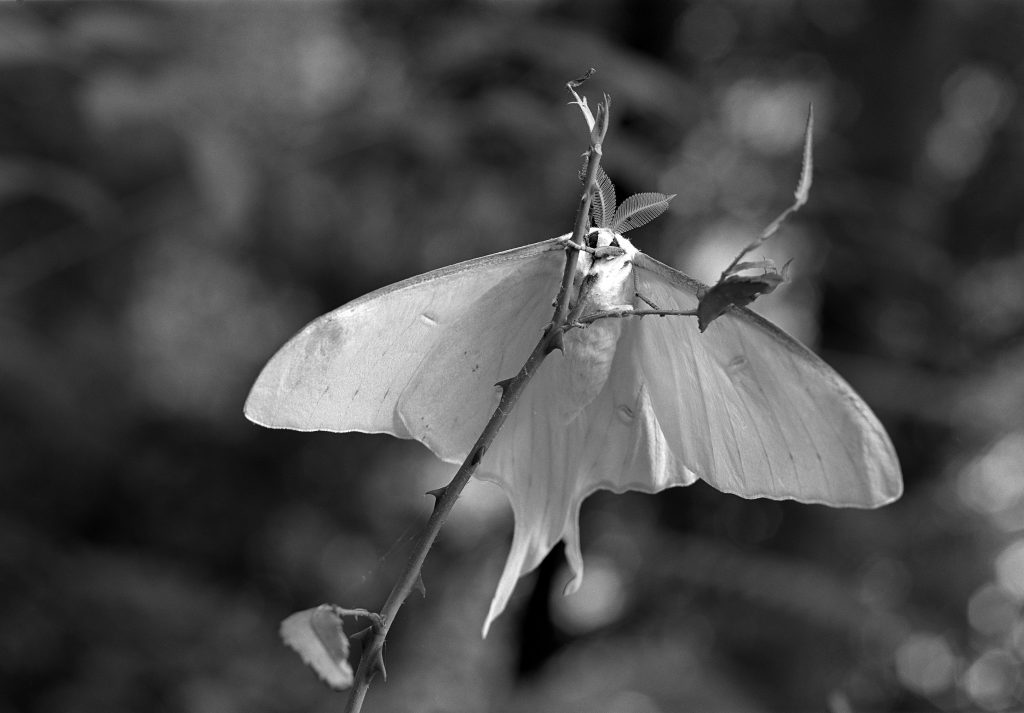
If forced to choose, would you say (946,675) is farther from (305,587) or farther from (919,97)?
(305,587)

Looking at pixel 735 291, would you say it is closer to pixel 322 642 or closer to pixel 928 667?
pixel 322 642

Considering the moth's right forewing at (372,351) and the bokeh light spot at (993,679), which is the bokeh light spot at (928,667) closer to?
the bokeh light spot at (993,679)

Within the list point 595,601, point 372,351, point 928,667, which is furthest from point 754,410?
point 928,667

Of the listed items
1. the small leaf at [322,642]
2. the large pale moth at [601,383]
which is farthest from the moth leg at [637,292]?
the small leaf at [322,642]

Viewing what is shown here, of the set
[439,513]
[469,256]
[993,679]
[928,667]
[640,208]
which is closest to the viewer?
[439,513]

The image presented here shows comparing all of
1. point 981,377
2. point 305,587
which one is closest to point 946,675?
point 981,377

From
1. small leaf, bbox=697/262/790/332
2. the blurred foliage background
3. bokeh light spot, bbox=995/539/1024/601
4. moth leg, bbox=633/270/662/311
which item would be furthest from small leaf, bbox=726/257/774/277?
bokeh light spot, bbox=995/539/1024/601

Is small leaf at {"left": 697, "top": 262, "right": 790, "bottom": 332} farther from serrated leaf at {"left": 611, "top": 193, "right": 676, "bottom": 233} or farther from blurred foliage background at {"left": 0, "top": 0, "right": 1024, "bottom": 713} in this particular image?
blurred foliage background at {"left": 0, "top": 0, "right": 1024, "bottom": 713}
